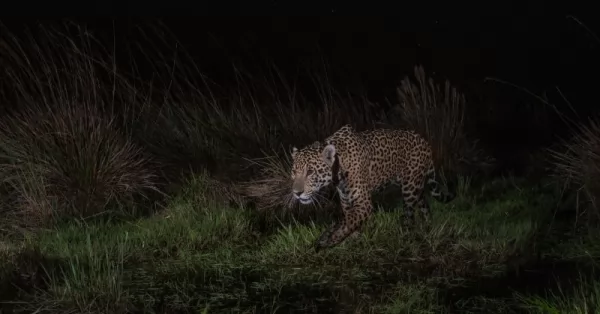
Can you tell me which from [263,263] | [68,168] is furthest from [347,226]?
[68,168]

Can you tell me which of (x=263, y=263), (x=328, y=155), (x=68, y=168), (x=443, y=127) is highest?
(x=328, y=155)

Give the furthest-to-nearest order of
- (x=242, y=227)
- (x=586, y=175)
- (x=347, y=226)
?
(x=586, y=175)
(x=242, y=227)
(x=347, y=226)

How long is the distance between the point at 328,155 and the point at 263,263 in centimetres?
77

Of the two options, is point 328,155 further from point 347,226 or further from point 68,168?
point 68,168

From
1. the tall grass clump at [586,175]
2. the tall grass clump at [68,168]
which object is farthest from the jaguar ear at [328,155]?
the tall grass clump at [68,168]

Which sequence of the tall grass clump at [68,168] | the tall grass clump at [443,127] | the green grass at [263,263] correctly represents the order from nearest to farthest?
the green grass at [263,263] < the tall grass clump at [68,168] < the tall grass clump at [443,127]

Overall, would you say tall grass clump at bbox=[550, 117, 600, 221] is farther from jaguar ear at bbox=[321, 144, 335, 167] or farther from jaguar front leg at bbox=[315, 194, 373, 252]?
jaguar ear at bbox=[321, 144, 335, 167]

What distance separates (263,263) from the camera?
5.90 metres

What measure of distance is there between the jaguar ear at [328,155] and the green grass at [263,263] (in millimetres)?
510

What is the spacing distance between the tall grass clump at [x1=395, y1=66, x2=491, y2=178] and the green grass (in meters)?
1.41

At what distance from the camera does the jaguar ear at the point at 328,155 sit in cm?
590

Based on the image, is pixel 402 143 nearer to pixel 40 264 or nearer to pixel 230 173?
pixel 230 173

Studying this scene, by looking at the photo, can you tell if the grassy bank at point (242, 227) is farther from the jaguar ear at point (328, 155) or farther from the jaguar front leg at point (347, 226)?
the jaguar ear at point (328, 155)

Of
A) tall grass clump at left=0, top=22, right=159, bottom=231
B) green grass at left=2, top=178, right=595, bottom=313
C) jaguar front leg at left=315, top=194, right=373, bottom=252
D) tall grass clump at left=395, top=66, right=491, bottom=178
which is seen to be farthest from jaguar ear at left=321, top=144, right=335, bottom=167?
tall grass clump at left=395, top=66, right=491, bottom=178
